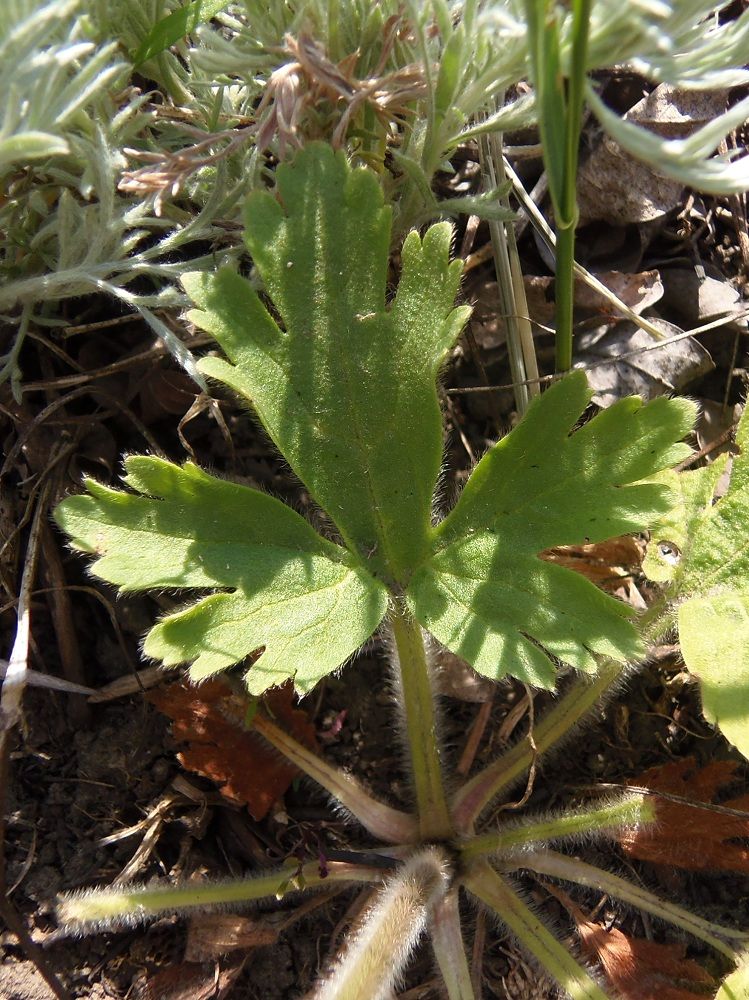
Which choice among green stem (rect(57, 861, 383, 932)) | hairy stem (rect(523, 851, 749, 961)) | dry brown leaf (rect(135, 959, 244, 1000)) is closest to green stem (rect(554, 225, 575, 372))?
hairy stem (rect(523, 851, 749, 961))

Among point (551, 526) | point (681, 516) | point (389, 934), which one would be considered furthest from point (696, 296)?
point (389, 934)

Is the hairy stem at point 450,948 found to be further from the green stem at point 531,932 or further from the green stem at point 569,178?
the green stem at point 569,178

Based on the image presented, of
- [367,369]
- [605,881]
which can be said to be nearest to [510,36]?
[367,369]

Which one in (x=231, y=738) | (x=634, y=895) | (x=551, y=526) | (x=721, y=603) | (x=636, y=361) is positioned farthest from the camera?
(x=636, y=361)

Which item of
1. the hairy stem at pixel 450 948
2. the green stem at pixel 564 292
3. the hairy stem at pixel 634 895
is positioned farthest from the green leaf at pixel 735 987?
the green stem at pixel 564 292

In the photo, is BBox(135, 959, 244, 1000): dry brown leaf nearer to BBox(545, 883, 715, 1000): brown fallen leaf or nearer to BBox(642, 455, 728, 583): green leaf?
BBox(545, 883, 715, 1000): brown fallen leaf

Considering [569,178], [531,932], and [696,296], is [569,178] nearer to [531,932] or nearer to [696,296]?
[696,296]

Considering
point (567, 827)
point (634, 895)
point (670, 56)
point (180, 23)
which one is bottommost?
point (634, 895)

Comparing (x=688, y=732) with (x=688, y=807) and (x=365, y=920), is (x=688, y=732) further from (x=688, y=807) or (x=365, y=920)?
(x=365, y=920)
